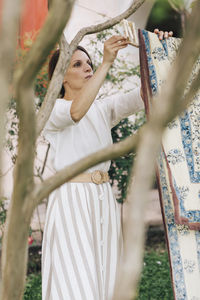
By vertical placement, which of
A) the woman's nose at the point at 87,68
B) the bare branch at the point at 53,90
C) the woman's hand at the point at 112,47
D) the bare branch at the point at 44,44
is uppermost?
the woman's nose at the point at 87,68

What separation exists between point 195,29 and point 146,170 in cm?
24

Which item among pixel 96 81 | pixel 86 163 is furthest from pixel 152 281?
pixel 86 163

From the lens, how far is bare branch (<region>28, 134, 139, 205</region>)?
34.0 inches

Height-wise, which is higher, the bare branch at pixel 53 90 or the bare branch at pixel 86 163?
the bare branch at pixel 53 90

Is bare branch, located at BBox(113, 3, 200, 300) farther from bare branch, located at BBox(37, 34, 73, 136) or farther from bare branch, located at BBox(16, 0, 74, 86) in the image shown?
bare branch, located at BBox(37, 34, 73, 136)

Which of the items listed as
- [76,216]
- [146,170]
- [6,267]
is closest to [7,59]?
[146,170]

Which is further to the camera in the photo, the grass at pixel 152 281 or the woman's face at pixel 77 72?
the grass at pixel 152 281

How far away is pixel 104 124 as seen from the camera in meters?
2.28

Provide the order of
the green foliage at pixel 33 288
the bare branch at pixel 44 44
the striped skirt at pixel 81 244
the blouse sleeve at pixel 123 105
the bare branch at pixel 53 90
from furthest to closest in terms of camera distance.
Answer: the green foliage at pixel 33 288 < the blouse sleeve at pixel 123 105 < the striped skirt at pixel 81 244 < the bare branch at pixel 53 90 < the bare branch at pixel 44 44

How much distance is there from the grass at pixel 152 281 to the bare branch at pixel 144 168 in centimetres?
297

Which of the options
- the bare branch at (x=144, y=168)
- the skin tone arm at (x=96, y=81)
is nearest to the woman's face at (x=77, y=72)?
the skin tone arm at (x=96, y=81)

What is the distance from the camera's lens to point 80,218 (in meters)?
2.16

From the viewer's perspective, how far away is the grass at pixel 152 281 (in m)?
3.58

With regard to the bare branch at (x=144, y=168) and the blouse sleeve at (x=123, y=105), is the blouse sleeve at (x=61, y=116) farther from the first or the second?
the bare branch at (x=144, y=168)
